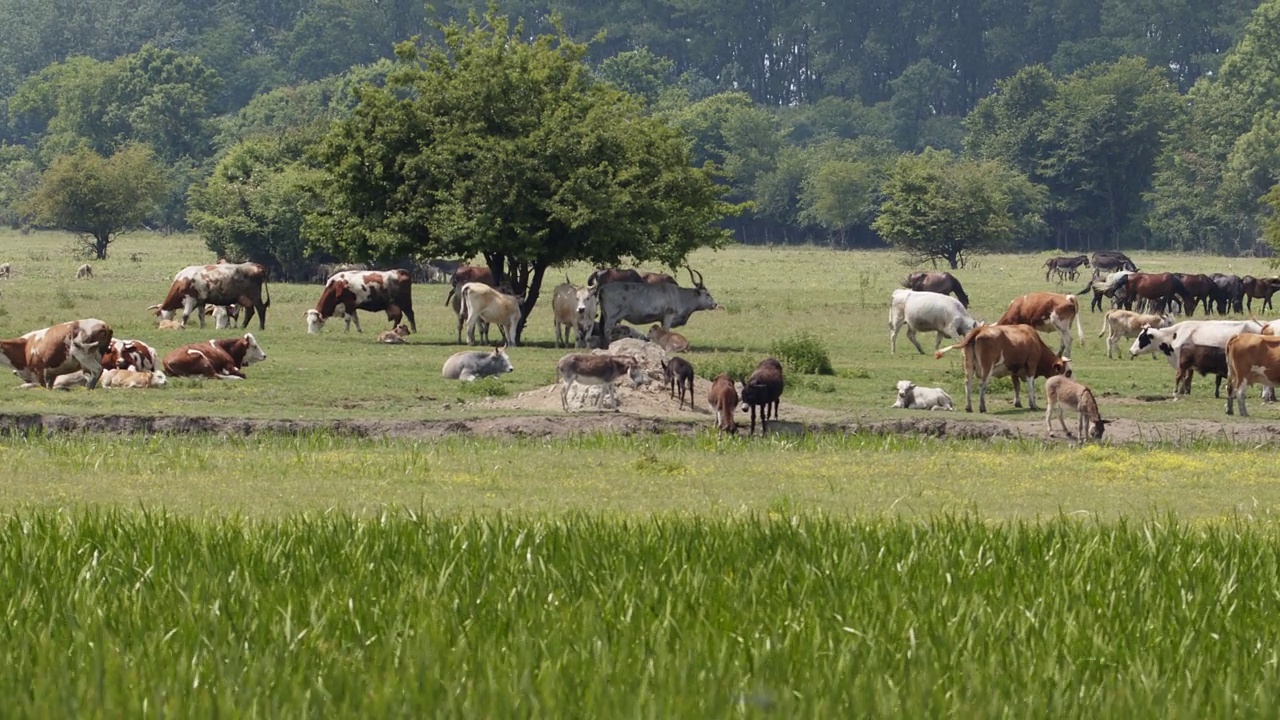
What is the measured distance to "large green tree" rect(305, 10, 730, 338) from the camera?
108 feet

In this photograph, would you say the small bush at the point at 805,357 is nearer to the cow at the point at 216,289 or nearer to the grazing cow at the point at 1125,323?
the grazing cow at the point at 1125,323

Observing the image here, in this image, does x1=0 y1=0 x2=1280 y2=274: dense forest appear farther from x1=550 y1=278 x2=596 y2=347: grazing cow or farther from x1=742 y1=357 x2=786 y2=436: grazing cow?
x1=742 y1=357 x2=786 y2=436: grazing cow

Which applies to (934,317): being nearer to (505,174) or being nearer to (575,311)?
(575,311)

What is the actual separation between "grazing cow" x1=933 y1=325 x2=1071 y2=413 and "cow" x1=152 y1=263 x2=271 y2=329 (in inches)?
649

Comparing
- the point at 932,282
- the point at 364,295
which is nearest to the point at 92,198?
the point at 932,282

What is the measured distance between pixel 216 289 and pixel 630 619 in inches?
1136

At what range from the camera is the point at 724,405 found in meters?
19.6

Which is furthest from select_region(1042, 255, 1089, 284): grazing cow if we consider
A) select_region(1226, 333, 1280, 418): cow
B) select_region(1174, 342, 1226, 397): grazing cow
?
select_region(1226, 333, 1280, 418): cow

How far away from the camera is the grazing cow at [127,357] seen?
23.7 metres

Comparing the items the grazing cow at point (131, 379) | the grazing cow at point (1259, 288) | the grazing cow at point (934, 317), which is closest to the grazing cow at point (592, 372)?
the grazing cow at point (131, 379)

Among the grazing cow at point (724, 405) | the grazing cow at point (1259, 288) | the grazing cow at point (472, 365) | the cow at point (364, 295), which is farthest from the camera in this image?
the grazing cow at point (1259, 288)

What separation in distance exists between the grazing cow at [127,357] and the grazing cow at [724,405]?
27.0 ft

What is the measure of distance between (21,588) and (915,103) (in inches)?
6883

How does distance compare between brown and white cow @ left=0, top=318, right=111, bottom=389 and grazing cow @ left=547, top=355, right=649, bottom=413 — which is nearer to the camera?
grazing cow @ left=547, top=355, right=649, bottom=413
